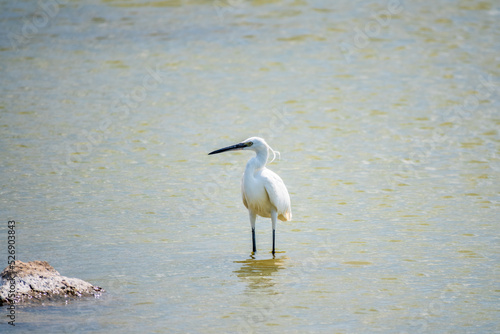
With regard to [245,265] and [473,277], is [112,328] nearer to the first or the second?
[245,265]

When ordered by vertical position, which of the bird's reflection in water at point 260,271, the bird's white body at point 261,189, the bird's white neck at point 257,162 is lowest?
the bird's reflection in water at point 260,271

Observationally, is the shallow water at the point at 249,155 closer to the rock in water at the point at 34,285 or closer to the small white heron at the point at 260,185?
the rock in water at the point at 34,285

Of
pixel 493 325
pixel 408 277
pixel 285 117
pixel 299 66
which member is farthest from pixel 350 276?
pixel 299 66

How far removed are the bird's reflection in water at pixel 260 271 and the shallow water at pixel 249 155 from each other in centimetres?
3

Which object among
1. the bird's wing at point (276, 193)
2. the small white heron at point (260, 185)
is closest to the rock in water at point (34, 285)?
the small white heron at point (260, 185)

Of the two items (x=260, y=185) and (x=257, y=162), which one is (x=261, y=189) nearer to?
(x=260, y=185)

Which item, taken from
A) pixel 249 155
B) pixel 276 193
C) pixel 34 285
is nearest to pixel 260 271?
pixel 276 193

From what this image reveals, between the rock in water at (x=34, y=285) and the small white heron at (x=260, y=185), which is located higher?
the small white heron at (x=260, y=185)

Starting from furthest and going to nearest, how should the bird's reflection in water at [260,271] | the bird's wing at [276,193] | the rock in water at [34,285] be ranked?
the bird's wing at [276,193] → the bird's reflection in water at [260,271] → the rock in water at [34,285]

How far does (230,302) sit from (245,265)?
114 cm

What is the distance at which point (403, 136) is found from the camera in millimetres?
13719

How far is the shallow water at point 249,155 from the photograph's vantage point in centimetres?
695

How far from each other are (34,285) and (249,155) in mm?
7162

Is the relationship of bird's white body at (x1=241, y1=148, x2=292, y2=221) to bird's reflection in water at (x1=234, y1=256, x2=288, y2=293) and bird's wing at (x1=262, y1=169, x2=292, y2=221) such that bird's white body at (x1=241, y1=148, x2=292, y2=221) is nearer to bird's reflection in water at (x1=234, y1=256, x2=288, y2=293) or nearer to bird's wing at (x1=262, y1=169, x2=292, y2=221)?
bird's wing at (x1=262, y1=169, x2=292, y2=221)
